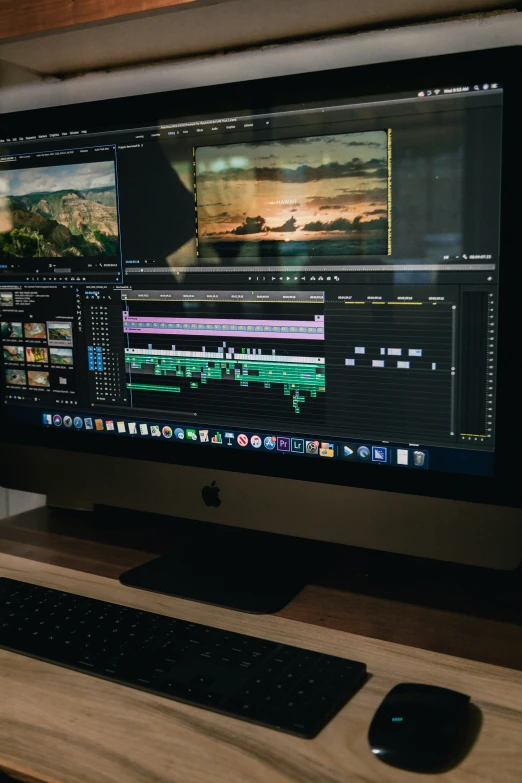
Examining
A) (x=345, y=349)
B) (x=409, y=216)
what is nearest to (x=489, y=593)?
(x=345, y=349)

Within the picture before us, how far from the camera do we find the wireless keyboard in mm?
650

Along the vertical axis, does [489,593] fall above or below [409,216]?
below

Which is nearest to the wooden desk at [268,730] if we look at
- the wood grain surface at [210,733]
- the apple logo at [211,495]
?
the wood grain surface at [210,733]

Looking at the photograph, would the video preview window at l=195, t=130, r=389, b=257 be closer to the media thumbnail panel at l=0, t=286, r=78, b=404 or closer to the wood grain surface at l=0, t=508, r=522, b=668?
the media thumbnail panel at l=0, t=286, r=78, b=404

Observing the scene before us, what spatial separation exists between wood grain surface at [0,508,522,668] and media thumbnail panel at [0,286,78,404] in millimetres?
218

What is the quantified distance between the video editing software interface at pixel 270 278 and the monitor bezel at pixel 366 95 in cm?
1

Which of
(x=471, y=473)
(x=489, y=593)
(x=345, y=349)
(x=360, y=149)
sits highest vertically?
(x=360, y=149)

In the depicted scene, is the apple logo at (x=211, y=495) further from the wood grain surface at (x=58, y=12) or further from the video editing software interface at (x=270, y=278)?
the wood grain surface at (x=58, y=12)

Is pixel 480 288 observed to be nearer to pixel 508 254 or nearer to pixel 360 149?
pixel 508 254

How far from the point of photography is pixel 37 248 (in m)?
1.07

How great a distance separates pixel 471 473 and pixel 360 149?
372 mm

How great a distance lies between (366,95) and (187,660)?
24.1 inches

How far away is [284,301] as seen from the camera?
0.89 meters

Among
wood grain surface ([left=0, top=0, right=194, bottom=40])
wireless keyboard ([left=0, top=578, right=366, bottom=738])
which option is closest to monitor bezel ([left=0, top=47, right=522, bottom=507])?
wood grain surface ([left=0, top=0, right=194, bottom=40])
